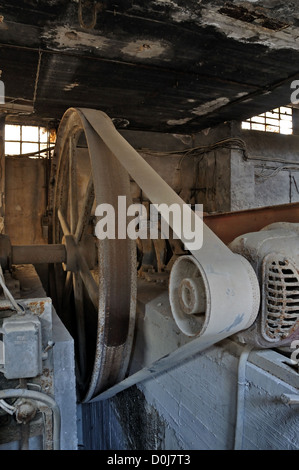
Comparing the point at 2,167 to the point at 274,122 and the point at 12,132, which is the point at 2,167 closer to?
the point at 12,132

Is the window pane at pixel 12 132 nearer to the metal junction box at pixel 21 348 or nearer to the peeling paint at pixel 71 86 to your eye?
the peeling paint at pixel 71 86

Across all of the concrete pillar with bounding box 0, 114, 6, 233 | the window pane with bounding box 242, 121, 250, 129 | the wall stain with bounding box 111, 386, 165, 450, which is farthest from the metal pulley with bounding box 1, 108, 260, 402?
the window pane with bounding box 242, 121, 250, 129

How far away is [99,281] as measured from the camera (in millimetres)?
2412

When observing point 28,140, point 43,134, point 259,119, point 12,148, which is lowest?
point 12,148

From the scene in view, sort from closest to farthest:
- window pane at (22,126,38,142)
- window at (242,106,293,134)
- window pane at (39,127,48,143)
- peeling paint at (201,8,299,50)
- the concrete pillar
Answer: peeling paint at (201,8,299,50) → the concrete pillar → window pane at (22,126,38,142) → window pane at (39,127,48,143) → window at (242,106,293,134)

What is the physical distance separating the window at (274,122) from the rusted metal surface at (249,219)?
4.15 meters

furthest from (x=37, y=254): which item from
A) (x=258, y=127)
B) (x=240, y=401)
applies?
(x=258, y=127)

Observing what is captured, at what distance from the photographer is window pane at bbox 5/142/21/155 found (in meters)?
5.78

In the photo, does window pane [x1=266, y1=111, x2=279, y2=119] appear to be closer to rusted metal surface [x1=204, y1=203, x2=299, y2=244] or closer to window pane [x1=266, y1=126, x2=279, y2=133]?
window pane [x1=266, y1=126, x2=279, y2=133]

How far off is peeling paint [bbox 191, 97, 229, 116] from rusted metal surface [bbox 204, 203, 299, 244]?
2.44m

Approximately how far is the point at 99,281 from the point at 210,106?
371 centimetres

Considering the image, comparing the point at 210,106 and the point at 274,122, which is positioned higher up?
the point at 274,122

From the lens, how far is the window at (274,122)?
672 cm
